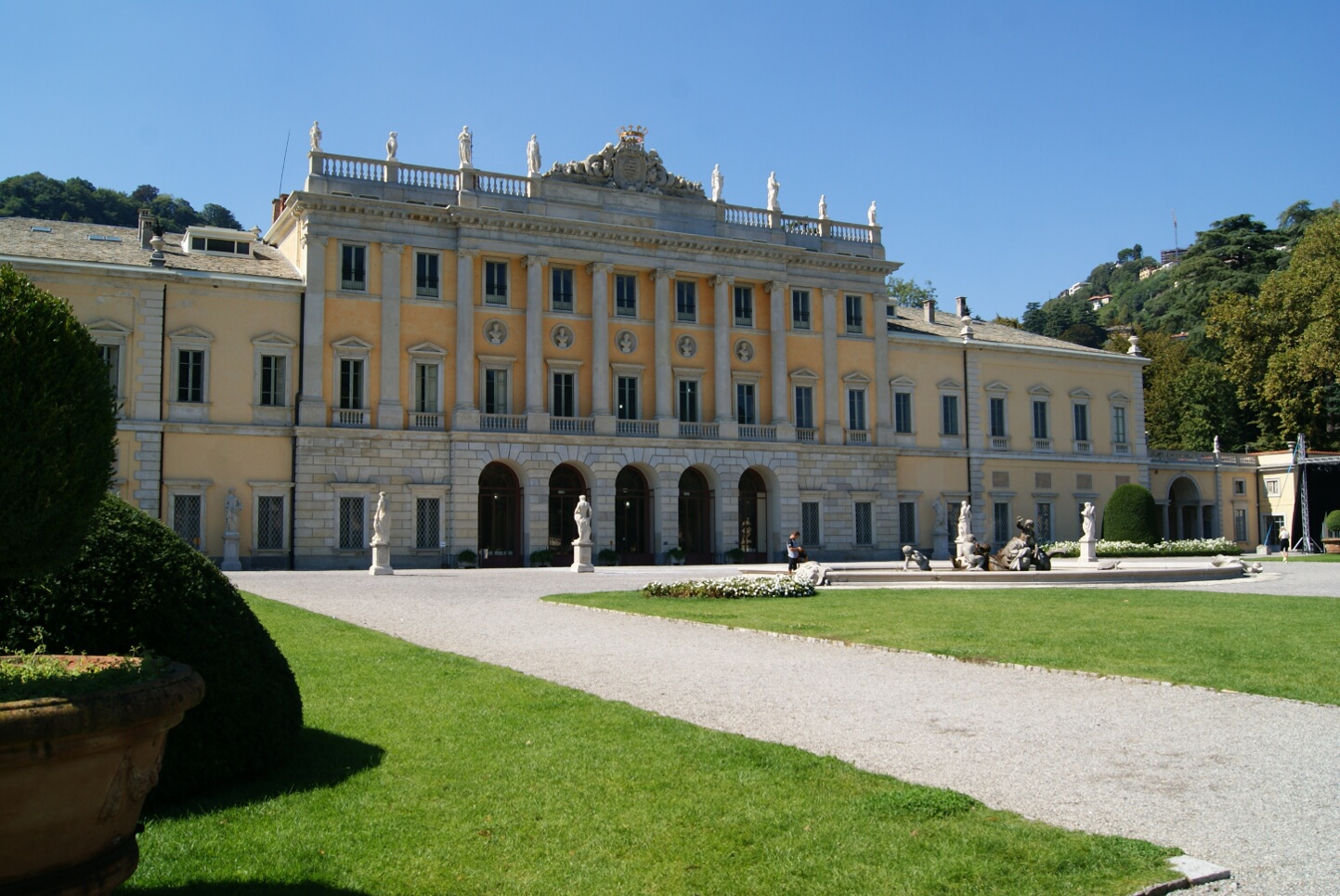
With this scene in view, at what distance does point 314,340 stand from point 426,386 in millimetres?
4559

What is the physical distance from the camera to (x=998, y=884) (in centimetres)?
522

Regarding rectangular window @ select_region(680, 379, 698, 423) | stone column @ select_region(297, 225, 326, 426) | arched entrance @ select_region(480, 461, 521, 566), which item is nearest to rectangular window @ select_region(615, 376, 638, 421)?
rectangular window @ select_region(680, 379, 698, 423)

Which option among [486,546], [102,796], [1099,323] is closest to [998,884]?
[102,796]

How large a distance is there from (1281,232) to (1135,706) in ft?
323

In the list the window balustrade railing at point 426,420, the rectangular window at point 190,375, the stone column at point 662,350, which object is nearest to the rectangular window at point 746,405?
the stone column at point 662,350

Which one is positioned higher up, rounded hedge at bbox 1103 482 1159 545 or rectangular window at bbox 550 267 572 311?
rectangular window at bbox 550 267 572 311

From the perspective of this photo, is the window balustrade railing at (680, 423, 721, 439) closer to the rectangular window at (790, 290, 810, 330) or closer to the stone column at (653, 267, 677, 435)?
the stone column at (653, 267, 677, 435)

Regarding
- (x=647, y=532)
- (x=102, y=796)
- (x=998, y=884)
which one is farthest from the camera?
(x=647, y=532)

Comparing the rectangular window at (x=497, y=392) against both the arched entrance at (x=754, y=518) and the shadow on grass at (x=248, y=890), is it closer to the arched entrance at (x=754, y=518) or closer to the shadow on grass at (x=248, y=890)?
the arched entrance at (x=754, y=518)

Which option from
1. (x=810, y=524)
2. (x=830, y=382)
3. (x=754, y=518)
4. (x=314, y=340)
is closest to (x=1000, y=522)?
(x=810, y=524)

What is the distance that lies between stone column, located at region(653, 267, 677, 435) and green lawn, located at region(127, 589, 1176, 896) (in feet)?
123

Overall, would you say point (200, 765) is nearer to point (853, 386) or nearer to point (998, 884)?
point (998, 884)

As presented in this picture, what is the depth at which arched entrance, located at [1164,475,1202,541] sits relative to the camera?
61656 mm

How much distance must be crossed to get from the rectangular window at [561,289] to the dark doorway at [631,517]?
743 cm
